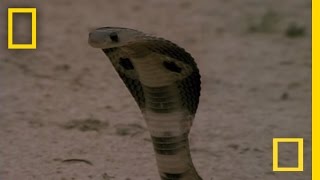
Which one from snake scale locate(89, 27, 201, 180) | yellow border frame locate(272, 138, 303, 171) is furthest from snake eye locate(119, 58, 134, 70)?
yellow border frame locate(272, 138, 303, 171)

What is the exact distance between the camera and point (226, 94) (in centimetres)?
466

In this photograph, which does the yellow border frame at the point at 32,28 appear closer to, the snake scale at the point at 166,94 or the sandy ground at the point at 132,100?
the sandy ground at the point at 132,100

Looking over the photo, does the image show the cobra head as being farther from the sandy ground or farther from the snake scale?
the sandy ground

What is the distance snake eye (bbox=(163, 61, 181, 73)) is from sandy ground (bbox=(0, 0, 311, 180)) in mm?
913

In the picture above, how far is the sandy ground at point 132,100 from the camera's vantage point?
354cm

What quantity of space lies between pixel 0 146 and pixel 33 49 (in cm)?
186

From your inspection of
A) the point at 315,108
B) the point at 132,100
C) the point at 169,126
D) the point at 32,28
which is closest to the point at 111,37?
the point at 169,126

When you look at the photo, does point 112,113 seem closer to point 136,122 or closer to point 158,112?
point 136,122

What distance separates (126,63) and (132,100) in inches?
72.4

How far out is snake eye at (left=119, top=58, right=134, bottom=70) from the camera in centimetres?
265

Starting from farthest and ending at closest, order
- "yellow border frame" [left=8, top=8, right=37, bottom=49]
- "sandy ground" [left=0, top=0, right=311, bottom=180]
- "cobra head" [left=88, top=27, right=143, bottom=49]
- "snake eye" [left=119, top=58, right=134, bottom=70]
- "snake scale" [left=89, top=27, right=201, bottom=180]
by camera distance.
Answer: "yellow border frame" [left=8, top=8, right=37, bottom=49] < "sandy ground" [left=0, top=0, right=311, bottom=180] < "snake eye" [left=119, top=58, right=134, bottom=70] < "snake scale" [left=89, top=27, right=201, bottom=180] < "cobra head" [left=88, top=27, right=143, bottom=49]

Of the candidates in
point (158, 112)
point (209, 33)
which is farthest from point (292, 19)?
point (158, 112)

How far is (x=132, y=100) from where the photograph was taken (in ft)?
14.8

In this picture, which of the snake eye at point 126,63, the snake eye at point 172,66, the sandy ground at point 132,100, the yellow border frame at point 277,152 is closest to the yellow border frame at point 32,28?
the sandy ground at point 132,100
